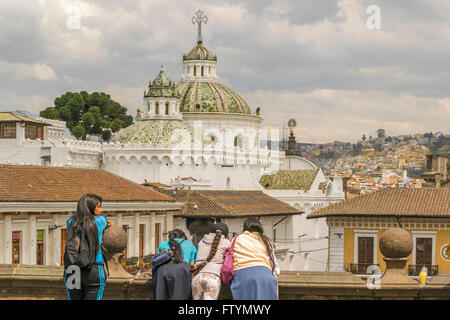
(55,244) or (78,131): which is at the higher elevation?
(78,131)

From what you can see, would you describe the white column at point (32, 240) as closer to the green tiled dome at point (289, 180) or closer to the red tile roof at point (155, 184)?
the red tile roof at point (155, 184)

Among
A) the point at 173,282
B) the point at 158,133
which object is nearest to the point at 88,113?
the point at 158,133

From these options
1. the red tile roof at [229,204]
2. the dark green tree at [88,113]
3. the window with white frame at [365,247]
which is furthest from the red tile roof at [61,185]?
the dark green tree at [88,113]

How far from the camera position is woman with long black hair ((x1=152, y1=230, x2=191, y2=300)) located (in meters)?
14.8

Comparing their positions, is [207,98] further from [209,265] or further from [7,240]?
[209,265]

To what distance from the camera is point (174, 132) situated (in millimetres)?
73750

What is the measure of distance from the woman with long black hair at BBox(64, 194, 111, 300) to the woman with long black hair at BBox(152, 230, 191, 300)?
103 centimetres

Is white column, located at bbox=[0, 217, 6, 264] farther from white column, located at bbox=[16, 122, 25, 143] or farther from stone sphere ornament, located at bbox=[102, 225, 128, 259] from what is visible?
white column, located at bbox=[16, 122, 25, 143]

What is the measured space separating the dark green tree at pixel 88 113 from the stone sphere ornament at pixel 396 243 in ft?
239

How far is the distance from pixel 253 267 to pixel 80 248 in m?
2.65

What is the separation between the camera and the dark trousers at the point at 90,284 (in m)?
14.1

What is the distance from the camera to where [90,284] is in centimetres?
1415

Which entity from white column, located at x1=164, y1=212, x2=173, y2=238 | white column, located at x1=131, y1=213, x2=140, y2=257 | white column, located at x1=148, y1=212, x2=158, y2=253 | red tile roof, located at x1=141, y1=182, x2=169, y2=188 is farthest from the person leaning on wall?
red tile roof, located at x1=141, y1=182, x2=169, y2=188

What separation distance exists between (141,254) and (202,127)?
39.0 m
